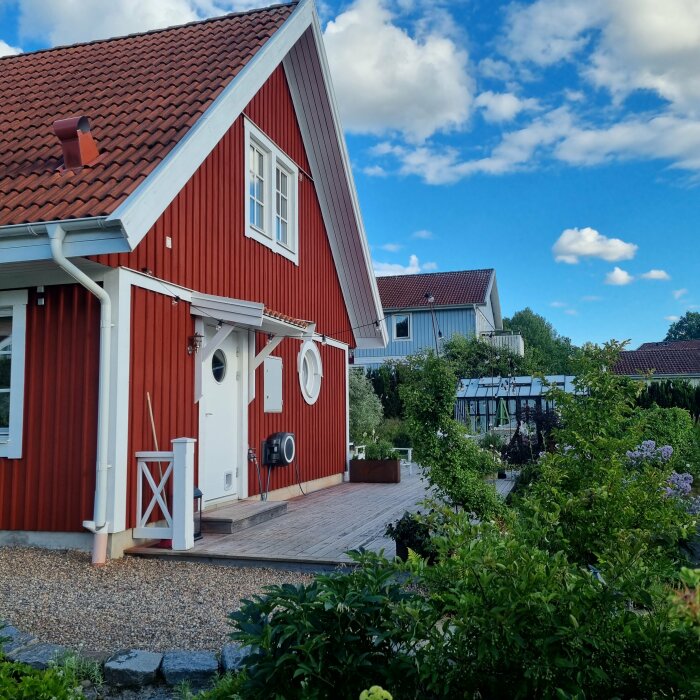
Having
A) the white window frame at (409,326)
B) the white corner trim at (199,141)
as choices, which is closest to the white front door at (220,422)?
the white corner trim at (199,141)

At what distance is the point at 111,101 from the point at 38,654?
6389 mm

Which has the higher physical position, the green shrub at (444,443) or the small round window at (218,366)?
the small round window at (218,366)

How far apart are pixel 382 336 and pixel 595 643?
12071 mm

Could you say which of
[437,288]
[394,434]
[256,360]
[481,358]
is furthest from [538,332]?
[256,360]

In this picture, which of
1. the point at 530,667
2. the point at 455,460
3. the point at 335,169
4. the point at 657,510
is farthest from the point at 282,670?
the point at 335,169

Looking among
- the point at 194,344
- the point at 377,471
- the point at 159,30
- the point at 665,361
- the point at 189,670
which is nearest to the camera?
the point at 189,670

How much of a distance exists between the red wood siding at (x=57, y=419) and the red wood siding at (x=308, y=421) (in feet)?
10.1

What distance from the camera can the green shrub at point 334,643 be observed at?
91.7 inches

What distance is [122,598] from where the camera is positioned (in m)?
4.83

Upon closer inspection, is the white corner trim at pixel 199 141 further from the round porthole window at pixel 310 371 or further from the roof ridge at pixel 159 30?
the round porthole window at pixel 310 371

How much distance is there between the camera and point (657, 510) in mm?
3949

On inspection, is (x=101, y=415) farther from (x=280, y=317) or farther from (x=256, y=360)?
(x=256, y=360)

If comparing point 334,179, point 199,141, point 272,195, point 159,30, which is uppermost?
point 159,30

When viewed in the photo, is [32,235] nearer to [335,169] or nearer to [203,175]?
[203,175]
